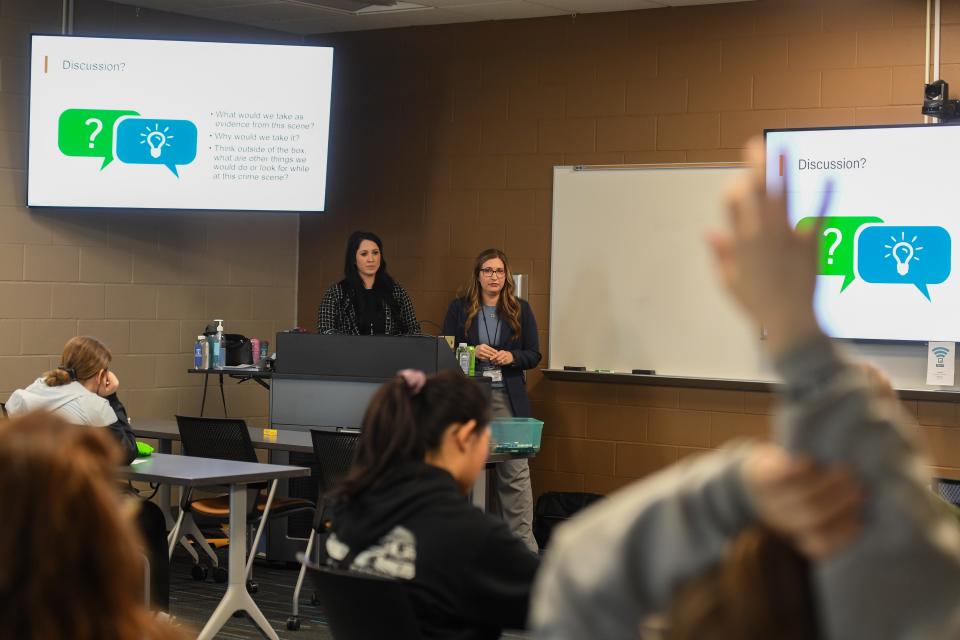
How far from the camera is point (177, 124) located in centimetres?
635

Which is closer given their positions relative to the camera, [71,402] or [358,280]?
[71,402]

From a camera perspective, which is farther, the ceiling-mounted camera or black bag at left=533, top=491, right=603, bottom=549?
black bag at left=533, top=491, right=603, bottom=549

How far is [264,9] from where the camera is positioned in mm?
6738

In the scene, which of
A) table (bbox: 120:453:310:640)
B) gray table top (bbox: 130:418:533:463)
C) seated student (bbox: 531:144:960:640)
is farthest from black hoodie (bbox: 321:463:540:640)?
gray table top (bbox: 130:418:533:463)

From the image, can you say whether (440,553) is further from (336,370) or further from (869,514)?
(336,370)

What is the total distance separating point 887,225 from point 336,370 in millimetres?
2639

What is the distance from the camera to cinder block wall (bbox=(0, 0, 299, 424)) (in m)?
6.19

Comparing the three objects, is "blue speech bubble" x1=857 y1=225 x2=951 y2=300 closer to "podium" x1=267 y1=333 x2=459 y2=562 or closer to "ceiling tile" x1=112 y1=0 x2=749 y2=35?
"ceiling tile" x1=112 y1=0 x2=749 y2=35

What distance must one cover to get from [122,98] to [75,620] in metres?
5.60

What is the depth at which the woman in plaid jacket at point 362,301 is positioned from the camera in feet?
20.2

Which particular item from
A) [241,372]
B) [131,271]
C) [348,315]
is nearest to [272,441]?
[348,315]

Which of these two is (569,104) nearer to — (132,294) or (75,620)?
(132,294)

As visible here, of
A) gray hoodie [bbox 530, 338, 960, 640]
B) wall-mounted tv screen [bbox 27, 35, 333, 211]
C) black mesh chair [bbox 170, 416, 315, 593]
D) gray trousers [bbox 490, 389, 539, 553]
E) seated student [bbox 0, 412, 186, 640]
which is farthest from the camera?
wall-mounted tv screen [bbox 27, 35, 333, 211]

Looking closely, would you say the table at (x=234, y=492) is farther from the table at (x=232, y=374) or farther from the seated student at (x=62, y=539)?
the seated student at (x=62, y=539)
